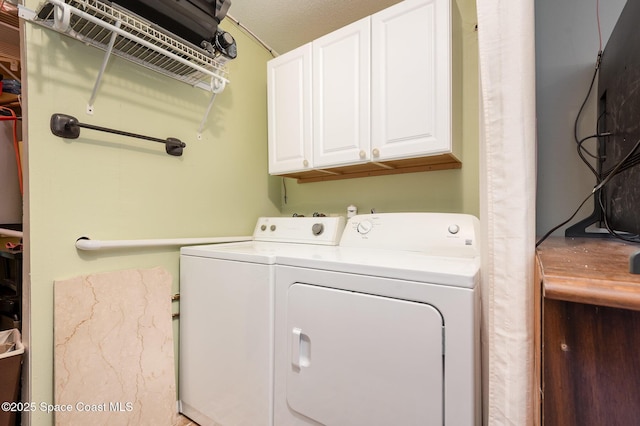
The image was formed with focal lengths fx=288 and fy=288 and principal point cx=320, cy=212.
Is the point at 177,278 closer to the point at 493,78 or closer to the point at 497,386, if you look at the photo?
the point at 497,386

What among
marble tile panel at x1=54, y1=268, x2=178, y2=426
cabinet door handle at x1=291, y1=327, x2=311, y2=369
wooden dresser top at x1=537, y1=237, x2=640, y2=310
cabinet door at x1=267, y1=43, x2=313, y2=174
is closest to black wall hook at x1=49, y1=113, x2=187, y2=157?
marble tile panel at x1=54, y1=268, x2=178, y2=426

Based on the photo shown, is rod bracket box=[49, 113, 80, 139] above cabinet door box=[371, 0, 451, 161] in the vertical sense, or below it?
below

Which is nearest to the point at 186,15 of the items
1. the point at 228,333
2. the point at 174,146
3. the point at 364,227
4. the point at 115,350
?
the point at 174,146

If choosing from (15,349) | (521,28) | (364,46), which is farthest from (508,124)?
(15,349)

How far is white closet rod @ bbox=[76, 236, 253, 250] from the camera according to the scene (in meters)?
1.32

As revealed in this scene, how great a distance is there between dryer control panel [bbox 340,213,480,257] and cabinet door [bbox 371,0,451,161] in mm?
343

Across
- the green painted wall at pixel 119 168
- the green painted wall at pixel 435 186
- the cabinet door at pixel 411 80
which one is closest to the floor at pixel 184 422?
the green painted wall at pixel 119 168

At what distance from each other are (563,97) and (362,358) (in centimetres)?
168

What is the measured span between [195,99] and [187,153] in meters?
0.36

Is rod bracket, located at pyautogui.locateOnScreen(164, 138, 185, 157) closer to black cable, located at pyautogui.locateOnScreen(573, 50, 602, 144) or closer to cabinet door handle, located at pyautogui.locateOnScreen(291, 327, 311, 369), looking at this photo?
cabinet door handle, located at pyautogui.locateOnScreen(291, 327, 311, 369)

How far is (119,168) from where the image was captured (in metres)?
1.48

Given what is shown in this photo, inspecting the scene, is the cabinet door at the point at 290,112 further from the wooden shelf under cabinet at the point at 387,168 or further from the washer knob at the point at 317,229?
the washer knob at the point at 317,229

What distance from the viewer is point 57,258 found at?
1262 mm

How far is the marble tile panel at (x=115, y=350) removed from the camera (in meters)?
1.24
